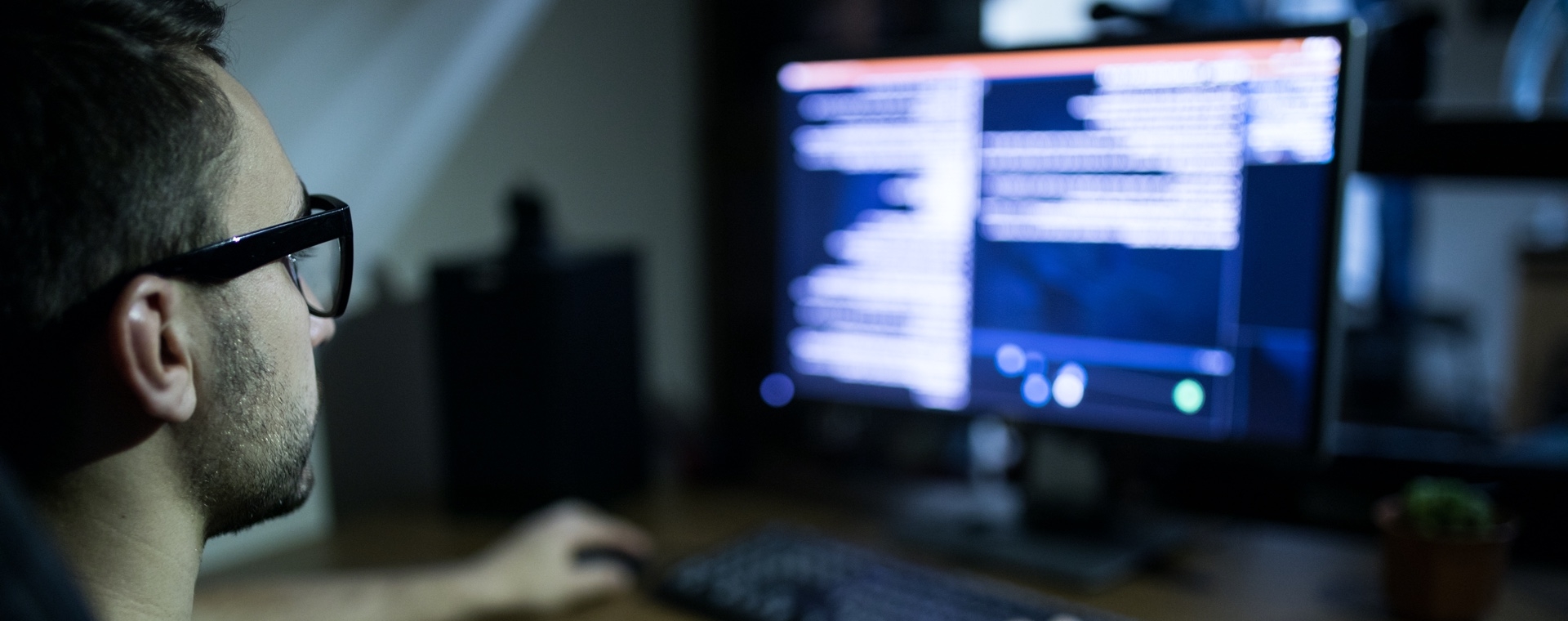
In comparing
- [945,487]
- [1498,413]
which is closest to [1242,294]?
[945,487]

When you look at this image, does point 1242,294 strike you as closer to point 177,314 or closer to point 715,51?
point 177,314

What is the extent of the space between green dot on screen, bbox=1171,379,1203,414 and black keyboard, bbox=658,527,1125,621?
0.74 ft

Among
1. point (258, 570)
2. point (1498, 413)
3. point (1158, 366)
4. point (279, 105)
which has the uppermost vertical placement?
point (279, 105)

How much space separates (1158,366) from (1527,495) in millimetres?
377

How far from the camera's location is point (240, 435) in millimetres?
646

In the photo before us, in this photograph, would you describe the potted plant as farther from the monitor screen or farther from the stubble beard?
the stubble beard

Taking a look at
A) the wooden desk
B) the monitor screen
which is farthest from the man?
the monitor screen

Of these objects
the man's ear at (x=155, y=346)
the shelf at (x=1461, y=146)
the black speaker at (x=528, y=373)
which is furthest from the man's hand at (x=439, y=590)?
the shelf at (x=1461, y=146)

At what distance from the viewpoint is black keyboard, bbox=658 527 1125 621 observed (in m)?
0.90

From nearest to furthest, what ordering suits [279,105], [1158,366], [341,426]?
1. [1158,366]
2. [279,105]
3. [341,426]

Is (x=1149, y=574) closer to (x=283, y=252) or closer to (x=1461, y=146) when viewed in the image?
(x=1461, y=146)

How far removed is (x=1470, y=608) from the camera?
91 centimetres

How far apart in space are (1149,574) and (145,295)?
0.87m

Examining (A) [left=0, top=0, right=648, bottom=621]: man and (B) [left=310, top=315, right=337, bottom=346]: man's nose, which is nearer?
(A) [left=0, top=0, right=648, bottom=621]: man
